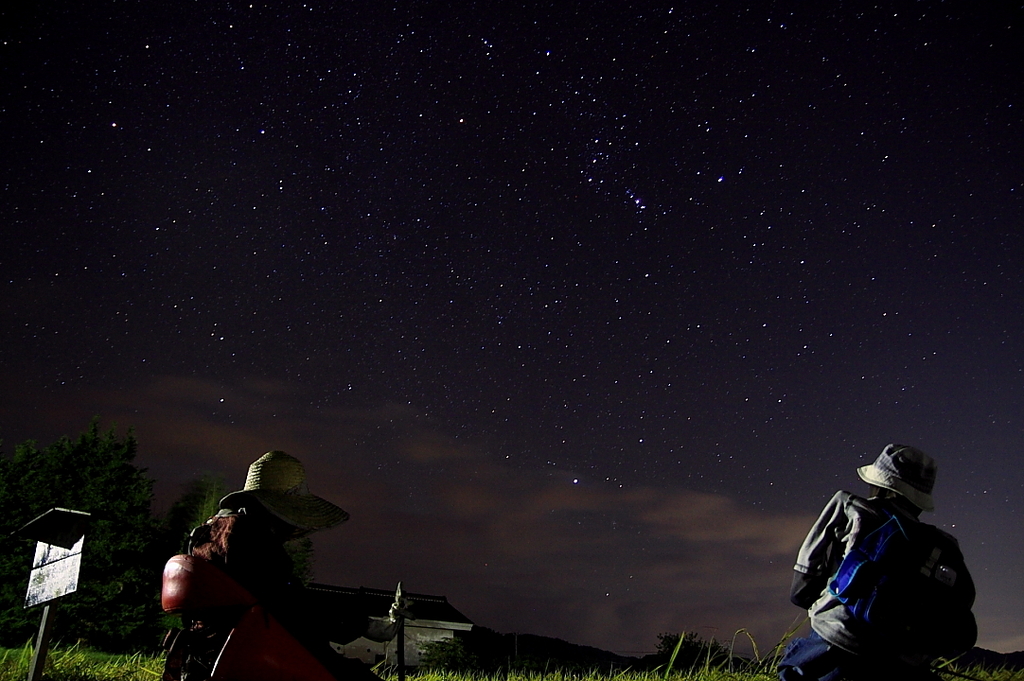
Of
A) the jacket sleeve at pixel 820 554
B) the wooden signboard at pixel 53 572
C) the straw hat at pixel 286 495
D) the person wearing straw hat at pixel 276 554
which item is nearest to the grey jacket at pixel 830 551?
the jacket sleeve at pixel 820 554

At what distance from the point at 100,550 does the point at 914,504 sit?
28.5m

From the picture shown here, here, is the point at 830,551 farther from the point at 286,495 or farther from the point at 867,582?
the point at 286,495

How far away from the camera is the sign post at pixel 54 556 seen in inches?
214

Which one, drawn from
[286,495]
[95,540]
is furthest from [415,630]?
[286,495]

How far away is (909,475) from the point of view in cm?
392

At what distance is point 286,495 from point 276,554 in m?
0.48

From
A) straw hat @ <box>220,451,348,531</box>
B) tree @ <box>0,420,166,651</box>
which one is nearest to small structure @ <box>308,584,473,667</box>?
tree @ <box>0,420,166,651</box>

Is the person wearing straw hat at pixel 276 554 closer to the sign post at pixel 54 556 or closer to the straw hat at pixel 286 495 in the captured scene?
the straw hat at pixel 286 495

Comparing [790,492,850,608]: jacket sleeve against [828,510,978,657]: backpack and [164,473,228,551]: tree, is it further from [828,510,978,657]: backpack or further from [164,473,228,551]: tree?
[164,473,228,551]: tree

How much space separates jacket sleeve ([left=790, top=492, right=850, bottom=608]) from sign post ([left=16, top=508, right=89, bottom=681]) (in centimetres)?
501

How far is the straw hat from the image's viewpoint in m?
4.13

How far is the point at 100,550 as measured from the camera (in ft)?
84.8

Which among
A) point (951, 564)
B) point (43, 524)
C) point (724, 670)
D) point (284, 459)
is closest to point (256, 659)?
point (284, 459)

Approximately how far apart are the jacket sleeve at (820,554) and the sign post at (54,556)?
16.4 ft
